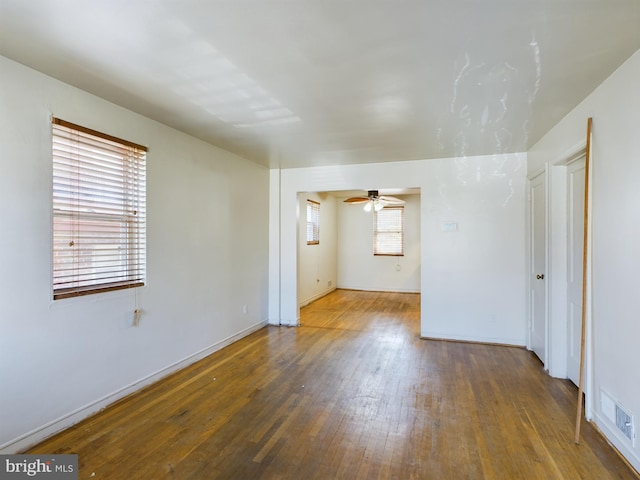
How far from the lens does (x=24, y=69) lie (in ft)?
7.11

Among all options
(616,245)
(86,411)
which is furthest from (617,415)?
(86,411)

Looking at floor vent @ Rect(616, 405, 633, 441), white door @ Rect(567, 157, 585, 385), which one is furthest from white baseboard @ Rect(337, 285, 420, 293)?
floor vent @ Rect(616, 405, 633, 441)

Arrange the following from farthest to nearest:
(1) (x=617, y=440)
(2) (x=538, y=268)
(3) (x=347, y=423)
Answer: (2) (x=538, y=268) < (3) (x=347, y=423) < (1) (x=617, y=440)

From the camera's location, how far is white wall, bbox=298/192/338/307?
22.5 feet

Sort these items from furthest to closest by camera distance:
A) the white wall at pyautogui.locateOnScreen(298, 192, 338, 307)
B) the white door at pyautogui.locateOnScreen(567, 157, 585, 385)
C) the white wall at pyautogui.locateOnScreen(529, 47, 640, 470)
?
the white wall at pyautogui.locateOnScreen(298, 192, 338, 307), the white door at pyautogui.locateOnScreen(567, 157, 585, 385), the white wall at pyautogui.locateOnScreen(529, 47, 640, 470)

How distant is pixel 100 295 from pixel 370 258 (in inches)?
269

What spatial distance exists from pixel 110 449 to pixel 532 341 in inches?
169

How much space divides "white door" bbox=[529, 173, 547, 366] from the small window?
167 inches

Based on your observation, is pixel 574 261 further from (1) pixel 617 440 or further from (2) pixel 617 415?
(1) pixel 617 440

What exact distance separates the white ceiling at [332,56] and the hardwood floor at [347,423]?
243cm

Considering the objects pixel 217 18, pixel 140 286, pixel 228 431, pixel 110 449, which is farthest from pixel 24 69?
pixel 228 431

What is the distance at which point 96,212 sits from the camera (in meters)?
2.64

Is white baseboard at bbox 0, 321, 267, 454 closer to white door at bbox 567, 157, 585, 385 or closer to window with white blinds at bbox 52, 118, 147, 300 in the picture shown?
window with white blinds at bbox 52, 118, 147, 300

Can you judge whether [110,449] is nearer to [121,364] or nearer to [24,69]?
[121,364]
